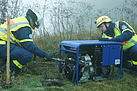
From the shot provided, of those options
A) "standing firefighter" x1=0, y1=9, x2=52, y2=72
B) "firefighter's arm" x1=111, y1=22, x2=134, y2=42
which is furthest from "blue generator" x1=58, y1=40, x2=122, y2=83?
"standing firefighter" x1=0, y1=9, x2=52, y2=72

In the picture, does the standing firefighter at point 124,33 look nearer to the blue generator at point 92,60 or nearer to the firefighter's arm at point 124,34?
the firefighter's arm at point 124,34

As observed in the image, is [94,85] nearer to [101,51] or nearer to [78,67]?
[78,67]

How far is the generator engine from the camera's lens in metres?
3.42

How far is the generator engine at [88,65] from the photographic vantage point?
3418 mm

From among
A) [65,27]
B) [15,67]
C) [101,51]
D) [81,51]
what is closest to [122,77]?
[101,51]

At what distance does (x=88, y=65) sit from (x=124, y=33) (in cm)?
131

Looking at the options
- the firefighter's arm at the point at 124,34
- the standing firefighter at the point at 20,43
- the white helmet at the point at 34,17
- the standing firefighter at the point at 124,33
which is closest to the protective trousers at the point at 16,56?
the standing firefighter at the point at 20,43

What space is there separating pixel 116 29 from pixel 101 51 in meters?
1.09

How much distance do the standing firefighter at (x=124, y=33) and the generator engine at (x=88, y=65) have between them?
0.65m

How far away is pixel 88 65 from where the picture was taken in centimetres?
344

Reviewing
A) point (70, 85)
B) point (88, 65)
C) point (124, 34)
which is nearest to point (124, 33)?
point (124, 34)

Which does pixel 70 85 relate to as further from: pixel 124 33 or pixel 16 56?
pixel 124 33

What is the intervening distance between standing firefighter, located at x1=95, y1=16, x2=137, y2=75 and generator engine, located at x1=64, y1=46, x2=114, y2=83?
65 centimetres

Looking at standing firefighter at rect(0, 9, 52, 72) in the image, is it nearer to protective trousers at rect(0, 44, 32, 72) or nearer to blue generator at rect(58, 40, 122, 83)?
protective trousers at rect(0, 44, 32, 72)
